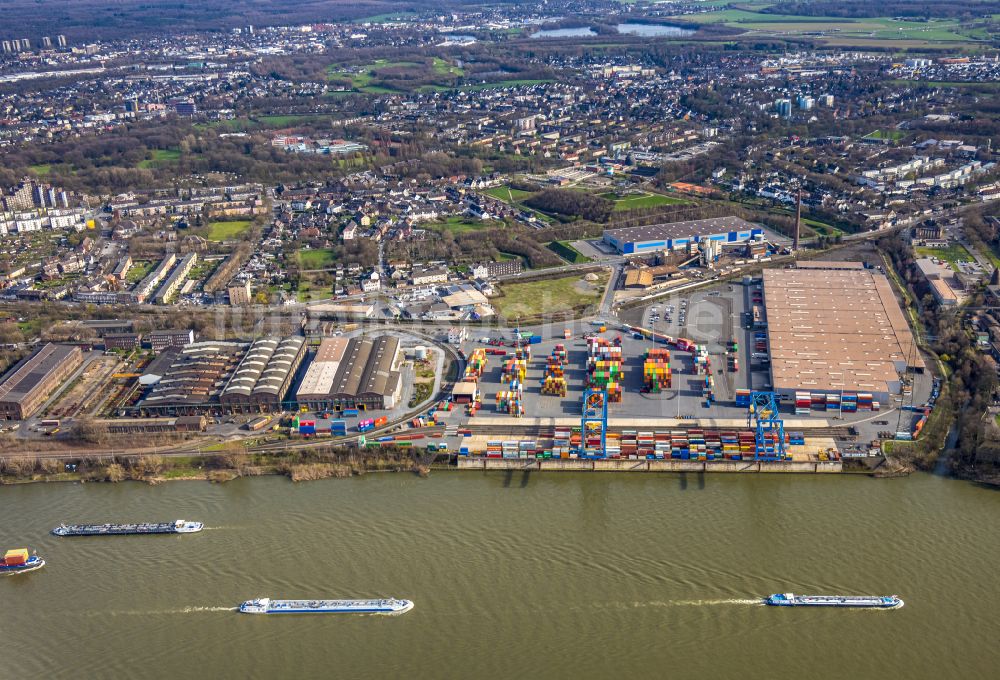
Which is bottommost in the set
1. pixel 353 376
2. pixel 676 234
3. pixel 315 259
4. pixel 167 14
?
pixel 315 259

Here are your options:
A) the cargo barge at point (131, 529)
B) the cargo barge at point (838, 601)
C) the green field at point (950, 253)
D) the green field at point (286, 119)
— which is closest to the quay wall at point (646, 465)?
the cargo barge at point (838, 601)

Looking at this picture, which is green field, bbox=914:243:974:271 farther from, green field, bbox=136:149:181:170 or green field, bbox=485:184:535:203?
green field, bbox=136:149:181:170

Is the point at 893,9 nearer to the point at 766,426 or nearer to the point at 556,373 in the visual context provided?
the point at 556,373

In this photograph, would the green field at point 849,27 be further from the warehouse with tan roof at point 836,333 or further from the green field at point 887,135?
the warehouse with tan roof at point 836,333

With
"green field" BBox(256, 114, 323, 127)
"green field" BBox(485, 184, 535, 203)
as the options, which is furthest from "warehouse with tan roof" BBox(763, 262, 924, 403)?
"green field" BBox(256, 114, 323, 127)

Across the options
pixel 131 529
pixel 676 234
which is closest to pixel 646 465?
pixel 131 529
